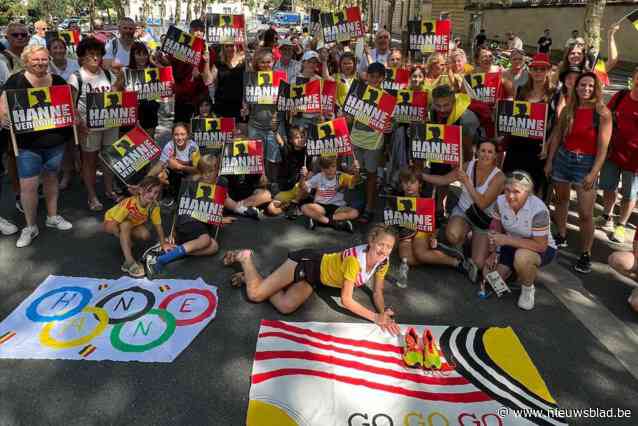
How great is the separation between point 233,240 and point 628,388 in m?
4.07

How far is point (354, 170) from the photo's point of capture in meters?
6.27

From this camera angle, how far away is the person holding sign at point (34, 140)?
4941 millimetres

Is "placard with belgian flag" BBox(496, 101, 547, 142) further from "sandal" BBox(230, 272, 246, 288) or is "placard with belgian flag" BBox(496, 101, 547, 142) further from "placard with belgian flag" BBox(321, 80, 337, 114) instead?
"sandal" BBox(230, 272, 246, 288)

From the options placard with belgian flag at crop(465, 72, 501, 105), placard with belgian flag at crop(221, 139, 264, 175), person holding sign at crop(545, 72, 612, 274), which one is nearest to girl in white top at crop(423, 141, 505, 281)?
person holding sign at crop(545, 72, 612, 274)

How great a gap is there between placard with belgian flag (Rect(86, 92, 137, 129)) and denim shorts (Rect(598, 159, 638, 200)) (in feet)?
19.3

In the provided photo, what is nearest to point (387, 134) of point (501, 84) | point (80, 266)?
point (501, 84)

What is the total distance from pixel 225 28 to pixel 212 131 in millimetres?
1824

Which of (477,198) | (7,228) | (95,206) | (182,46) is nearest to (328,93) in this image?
(182,46)

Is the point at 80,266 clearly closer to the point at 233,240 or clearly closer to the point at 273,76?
the point at 233,240

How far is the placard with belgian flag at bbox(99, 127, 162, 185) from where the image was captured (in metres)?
5.38

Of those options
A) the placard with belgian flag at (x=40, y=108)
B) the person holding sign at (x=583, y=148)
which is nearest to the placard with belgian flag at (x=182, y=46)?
the placard with belgian flag at (x=40, y=108)

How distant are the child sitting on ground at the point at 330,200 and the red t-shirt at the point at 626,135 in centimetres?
302

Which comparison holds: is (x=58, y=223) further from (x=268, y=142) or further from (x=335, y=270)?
(x=335, y=270)

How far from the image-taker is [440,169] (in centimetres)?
583
